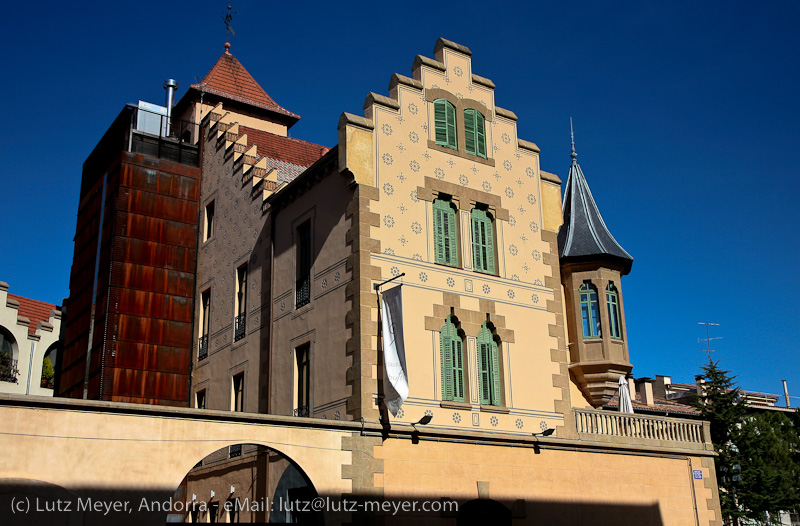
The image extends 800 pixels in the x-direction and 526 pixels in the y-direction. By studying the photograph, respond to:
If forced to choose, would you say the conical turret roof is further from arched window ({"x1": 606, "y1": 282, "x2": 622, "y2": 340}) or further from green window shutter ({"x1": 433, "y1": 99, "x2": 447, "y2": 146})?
arched window ({"x1": 606, "y1": 282, "x2": 622, "y2": 340})

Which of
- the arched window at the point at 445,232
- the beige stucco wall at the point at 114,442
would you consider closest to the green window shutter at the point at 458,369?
the arched window at the point at 445,232

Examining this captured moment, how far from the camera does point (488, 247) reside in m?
Result: 23.6

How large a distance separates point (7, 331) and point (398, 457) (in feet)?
76.4

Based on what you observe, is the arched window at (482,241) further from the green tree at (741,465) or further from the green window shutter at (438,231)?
the green tree at (741,465)

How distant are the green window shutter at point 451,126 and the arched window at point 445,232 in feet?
5.72

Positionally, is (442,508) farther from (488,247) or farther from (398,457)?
(488,247)

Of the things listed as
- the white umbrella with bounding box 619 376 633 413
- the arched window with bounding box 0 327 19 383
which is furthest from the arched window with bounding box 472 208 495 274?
the arched window with bounding box 0 327 19 383

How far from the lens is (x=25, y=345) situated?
36.3 meters

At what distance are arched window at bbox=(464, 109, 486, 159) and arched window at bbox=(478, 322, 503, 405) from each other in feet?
16.9

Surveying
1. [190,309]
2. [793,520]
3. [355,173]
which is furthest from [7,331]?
[793,520]

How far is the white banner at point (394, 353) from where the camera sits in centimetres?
1936

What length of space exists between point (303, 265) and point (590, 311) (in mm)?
9230

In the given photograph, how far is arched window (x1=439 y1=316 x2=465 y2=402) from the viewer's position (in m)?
21.3

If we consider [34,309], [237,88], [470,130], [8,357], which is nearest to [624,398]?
[470,130]
